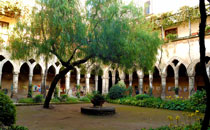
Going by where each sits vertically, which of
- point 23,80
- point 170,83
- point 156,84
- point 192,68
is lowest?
point 156,84

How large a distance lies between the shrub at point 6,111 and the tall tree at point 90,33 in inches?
155

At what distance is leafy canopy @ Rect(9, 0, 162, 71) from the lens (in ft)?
27.0

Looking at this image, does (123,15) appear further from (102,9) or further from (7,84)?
(7,84)

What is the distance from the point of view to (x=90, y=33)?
27.0 ft

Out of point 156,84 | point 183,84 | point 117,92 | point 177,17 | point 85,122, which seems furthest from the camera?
point 156,84

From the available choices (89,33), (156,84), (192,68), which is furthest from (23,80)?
(192,68)

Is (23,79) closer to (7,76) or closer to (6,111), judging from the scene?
(7,76)

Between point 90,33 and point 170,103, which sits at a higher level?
point 90,33

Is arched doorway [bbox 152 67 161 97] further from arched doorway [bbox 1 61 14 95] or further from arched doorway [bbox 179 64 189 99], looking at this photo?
arched doorway [bbox 1 61 14 95]

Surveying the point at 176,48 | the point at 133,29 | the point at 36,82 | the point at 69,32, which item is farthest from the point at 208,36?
the point at 36,82

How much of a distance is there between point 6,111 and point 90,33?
187 inches

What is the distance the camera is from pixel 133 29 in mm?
9422

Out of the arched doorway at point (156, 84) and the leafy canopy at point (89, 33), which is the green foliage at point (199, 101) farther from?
the arched doorway at point (156, 84)

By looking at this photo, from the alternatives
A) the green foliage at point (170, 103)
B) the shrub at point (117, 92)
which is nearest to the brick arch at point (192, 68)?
the green foliage at point (170, 103)
